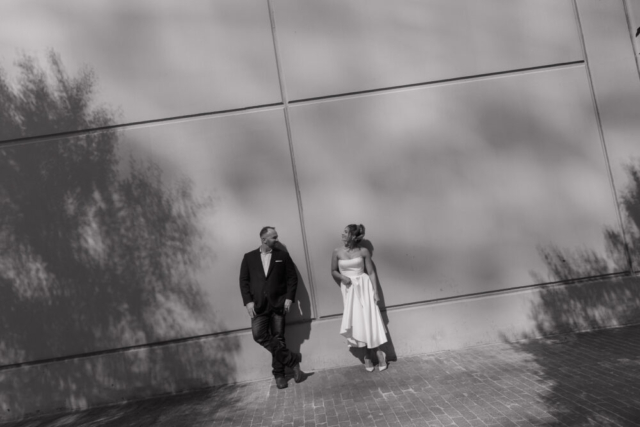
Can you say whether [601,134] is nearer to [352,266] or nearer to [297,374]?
[352,266]

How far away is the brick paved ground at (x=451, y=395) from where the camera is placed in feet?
15.5

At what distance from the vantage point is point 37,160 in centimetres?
718

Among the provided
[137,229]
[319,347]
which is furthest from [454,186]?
[137,229]

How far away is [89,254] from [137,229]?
73cm

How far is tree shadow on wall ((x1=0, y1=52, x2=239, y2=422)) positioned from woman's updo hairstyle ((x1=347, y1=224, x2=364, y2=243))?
1.99 m

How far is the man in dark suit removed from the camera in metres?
6.58

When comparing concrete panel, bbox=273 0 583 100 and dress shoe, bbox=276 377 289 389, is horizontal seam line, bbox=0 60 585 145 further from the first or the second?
dress shoe, bbox=276 377 289 389

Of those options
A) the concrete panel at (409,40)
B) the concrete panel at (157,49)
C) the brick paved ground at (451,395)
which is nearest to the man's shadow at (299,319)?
the brick paved ground at (451,395)

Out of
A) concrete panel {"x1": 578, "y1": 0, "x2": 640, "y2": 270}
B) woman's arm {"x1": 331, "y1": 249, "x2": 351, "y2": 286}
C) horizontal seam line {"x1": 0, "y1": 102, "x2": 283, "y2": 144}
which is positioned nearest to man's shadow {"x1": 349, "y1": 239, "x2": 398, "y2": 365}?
woman's arm {"x1": 331, "y1": 249, "x2": 351, "y2": 286}

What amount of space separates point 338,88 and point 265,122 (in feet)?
3.75

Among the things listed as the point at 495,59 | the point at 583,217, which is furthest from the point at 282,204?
the point at 583,217

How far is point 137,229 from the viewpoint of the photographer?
716cm

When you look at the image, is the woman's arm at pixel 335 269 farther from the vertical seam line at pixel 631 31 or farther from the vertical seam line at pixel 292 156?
the vertical seam line at pixel 631 31

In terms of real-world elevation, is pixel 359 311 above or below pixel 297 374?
above
